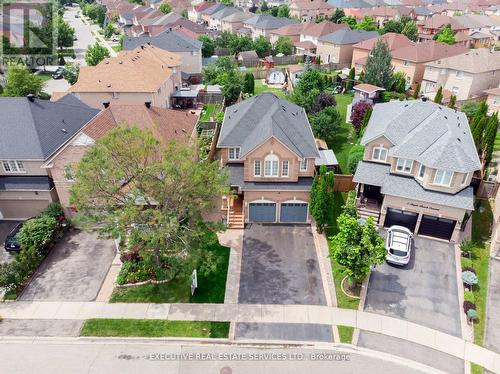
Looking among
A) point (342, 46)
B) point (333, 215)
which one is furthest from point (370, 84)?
point (333, 215)

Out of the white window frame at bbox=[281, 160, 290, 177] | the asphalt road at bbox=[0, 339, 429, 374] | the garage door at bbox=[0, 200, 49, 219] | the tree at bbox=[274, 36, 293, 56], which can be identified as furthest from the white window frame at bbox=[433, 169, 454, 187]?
the tree at bbox=[274, 36, 293, 56]

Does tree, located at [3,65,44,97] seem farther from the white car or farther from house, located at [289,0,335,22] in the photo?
house, located at [289,0,335,22]

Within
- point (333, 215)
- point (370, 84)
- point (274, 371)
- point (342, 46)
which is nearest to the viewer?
point (274, 371)

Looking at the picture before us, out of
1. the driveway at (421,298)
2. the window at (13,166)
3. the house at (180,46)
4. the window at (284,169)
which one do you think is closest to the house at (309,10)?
the house at (180,46)

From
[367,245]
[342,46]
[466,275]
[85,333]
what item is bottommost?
[85,333]

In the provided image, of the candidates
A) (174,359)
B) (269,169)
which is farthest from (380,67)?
(174,359)

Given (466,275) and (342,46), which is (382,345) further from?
(342,46)

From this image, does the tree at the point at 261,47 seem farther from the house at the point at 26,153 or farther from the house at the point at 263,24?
the house at the point at 26,153
